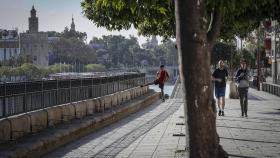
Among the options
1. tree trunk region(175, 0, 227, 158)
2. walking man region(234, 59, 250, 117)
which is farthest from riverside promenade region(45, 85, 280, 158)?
walking man region(234, 59, 250, 117)

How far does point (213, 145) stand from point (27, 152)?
3.72m

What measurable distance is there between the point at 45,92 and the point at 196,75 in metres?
8.18

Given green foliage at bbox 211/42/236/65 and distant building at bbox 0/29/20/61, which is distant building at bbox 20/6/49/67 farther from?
green foliage at bbox 211/42/236/65

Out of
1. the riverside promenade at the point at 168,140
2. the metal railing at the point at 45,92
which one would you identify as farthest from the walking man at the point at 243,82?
the metal railing at the point at 45,92

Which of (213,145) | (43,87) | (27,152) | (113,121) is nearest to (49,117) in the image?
(43,87)

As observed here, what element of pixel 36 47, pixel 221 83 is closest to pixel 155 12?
pixel 221 83

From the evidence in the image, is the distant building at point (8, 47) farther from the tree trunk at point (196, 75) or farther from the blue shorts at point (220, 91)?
the tree trunk at point (196, 75)

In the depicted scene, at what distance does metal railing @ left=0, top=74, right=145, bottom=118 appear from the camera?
12312mm

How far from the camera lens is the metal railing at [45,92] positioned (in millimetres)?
12312

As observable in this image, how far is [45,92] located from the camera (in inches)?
590

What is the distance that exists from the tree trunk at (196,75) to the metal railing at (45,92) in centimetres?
527

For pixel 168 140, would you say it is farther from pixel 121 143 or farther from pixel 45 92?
pixel 45 92

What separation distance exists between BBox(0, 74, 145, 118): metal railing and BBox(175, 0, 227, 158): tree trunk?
527 centimetres

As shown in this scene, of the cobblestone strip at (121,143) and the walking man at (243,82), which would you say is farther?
the walking man at (243,82)
